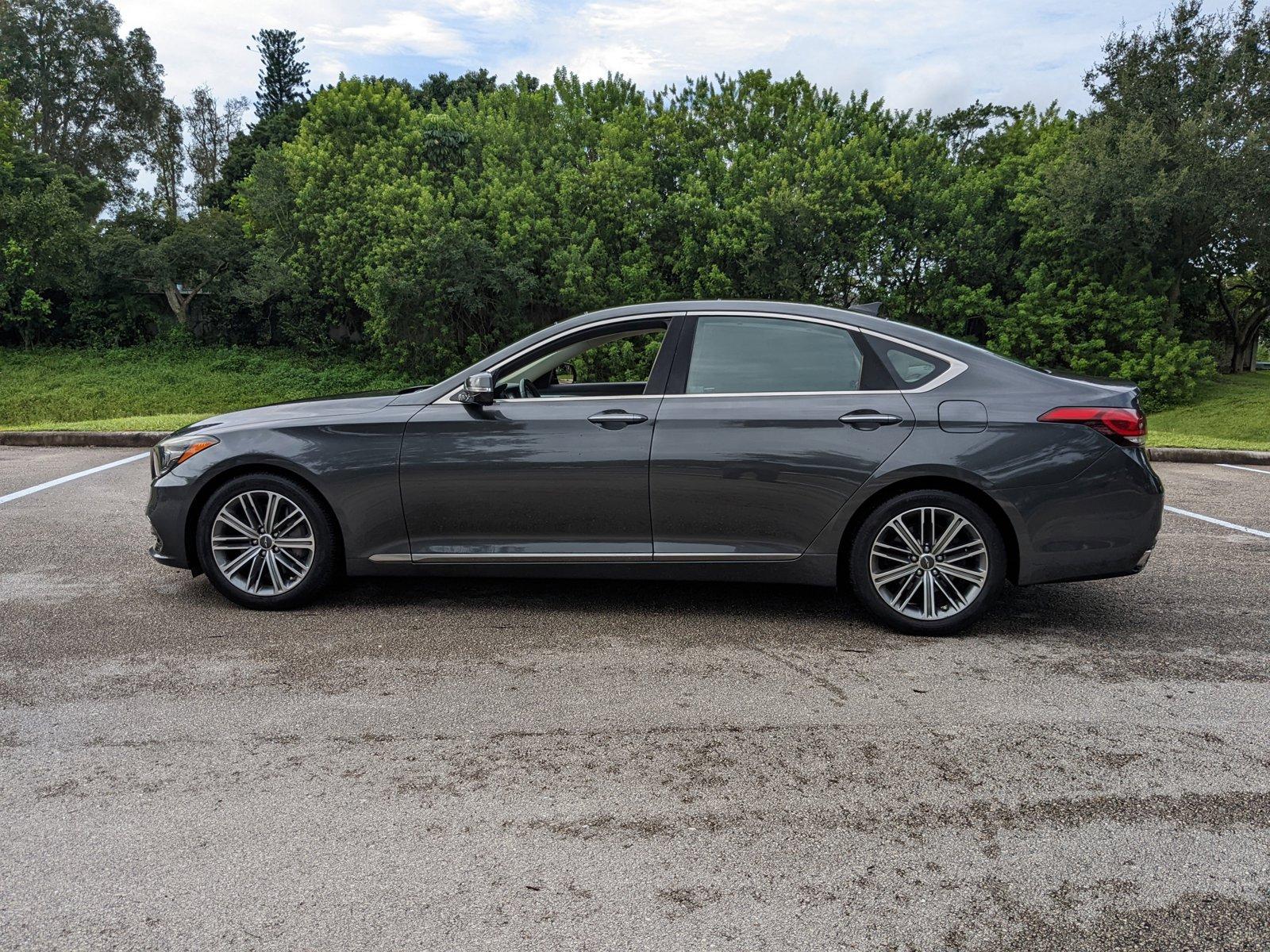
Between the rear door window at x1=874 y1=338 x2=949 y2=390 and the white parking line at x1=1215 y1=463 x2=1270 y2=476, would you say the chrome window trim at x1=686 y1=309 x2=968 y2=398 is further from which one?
the white parking line at x1=1215 y1=463 x2=1270 y2=476

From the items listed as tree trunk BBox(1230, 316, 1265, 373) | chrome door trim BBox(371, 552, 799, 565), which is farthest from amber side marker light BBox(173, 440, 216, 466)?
tree trunk BBox(1230, 316, 1265, 373)

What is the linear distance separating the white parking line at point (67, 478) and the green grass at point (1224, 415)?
15.2 meters

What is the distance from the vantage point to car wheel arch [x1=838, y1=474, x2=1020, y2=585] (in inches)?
193

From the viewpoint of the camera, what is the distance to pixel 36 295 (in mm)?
37812

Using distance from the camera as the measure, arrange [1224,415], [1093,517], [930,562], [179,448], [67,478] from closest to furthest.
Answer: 1. [1093,517]
2. [930,562]
3. [179,448]
4. [67,478]
5. [1224,415]

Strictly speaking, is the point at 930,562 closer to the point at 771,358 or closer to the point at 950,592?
the point at 950,592

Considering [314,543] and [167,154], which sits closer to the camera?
[314,543]

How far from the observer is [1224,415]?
23.6 metres

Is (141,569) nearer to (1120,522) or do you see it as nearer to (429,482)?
(429,482)

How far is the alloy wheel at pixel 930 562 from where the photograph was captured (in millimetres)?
4883

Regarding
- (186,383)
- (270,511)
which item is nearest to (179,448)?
(270,511)

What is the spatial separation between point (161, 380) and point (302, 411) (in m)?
33.2

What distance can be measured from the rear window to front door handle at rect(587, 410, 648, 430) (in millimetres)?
1299

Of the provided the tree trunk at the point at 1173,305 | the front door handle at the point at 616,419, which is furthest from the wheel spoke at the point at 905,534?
the tree trunk at the point at 1173,305
